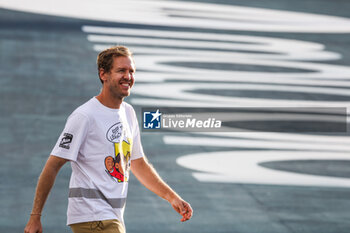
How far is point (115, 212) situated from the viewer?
3.55 metres

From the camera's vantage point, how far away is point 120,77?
357 cm

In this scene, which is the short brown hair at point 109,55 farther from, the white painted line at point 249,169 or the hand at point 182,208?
the white painted line at point 249,169

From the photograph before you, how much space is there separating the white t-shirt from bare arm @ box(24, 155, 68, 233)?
6cm

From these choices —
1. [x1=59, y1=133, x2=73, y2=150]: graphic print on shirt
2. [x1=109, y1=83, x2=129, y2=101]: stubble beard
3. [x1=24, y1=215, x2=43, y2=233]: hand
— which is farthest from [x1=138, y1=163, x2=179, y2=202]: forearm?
[x1=24, y1=215, x2=43, y2=233]: hand

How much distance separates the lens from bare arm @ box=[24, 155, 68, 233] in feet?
10.7

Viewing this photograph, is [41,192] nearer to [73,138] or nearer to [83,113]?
[73,138]

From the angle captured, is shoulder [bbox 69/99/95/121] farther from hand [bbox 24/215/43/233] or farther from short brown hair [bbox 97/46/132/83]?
hand [bbox 24/215/43/233]

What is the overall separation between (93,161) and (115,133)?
21 cm

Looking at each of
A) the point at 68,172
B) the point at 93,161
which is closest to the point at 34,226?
the point at 93,161

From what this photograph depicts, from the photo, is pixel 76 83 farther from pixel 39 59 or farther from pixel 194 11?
pixel 194 11

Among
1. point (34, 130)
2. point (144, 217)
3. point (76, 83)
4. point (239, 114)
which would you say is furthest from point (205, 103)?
point (144, 217)

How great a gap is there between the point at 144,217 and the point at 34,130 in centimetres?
317

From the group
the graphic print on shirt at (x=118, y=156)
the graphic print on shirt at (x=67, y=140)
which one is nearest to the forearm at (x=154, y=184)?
the graphic print on shirt at (x=118, y=156)

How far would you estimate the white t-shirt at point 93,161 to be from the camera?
3.44m
